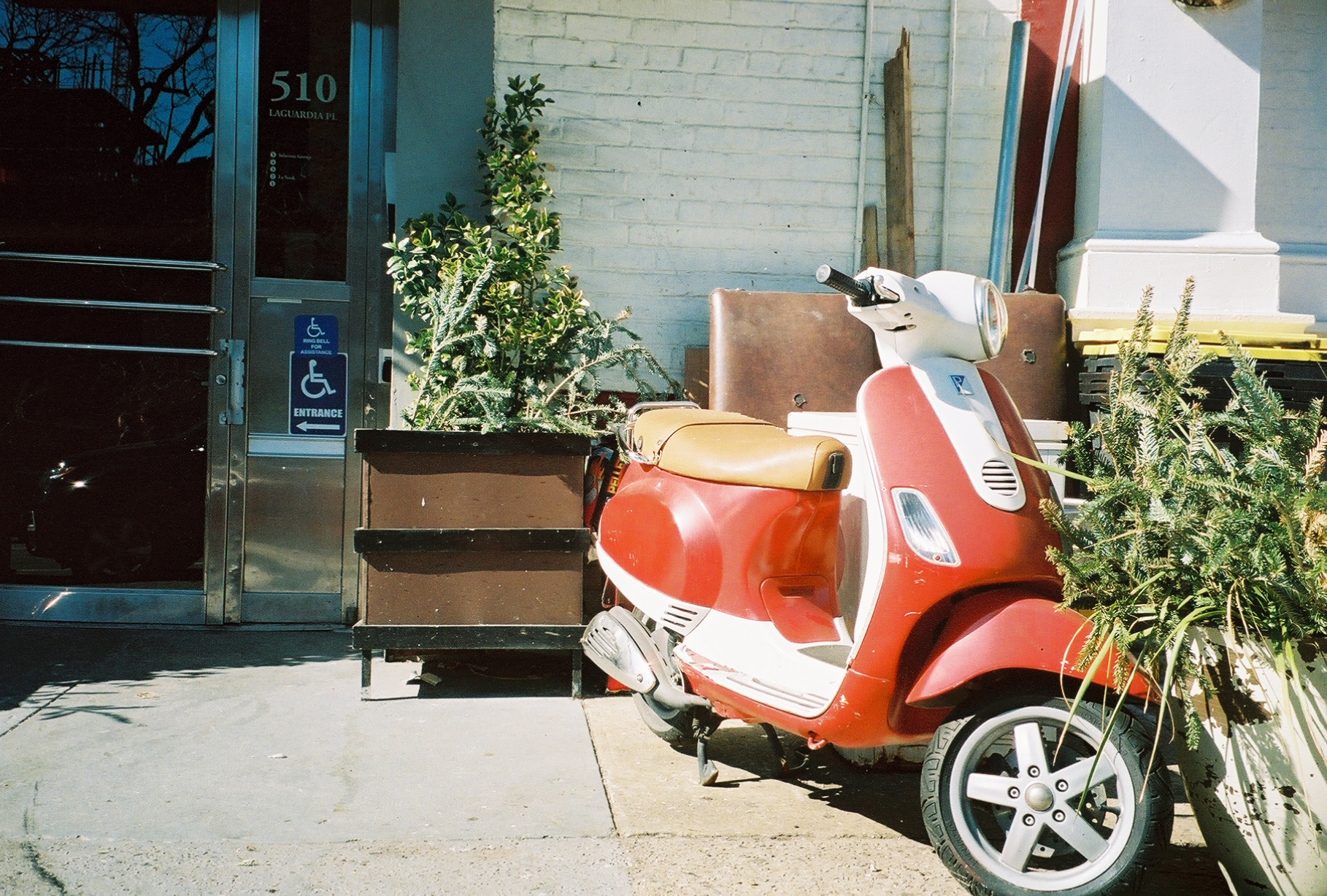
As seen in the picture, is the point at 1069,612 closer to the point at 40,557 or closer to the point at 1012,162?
the point at 1012,162

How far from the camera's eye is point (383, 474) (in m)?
4.28

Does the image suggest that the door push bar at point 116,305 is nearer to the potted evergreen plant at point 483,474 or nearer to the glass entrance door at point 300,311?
the glass entrance door at point 300,311

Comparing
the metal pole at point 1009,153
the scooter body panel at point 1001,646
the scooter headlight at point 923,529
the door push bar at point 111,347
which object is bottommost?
the scooter body panel at point 1001,646

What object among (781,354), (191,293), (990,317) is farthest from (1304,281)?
(191,293)

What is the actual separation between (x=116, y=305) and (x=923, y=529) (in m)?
4.04

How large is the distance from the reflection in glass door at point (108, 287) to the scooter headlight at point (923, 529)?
365 centimetres

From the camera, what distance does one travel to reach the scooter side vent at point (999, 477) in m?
2.87

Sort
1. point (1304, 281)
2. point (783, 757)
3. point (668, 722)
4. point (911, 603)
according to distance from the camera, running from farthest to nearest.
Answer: point (1304, 281) → point (668, 722) → point (783, 757) → point (911, 603)

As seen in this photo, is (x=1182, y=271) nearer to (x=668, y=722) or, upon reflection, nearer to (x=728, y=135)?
(x=728, y=135)

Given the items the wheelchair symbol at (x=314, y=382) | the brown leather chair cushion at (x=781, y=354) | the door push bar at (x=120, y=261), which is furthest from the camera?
the wheelchair symbol at (x=314, y=382)

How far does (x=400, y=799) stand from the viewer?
11.0ft

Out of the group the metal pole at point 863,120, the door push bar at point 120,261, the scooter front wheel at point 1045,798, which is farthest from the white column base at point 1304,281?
the door push bar at point 120,261

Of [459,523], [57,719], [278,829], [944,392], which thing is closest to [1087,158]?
[944,392]

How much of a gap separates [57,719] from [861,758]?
2654 millimetres
